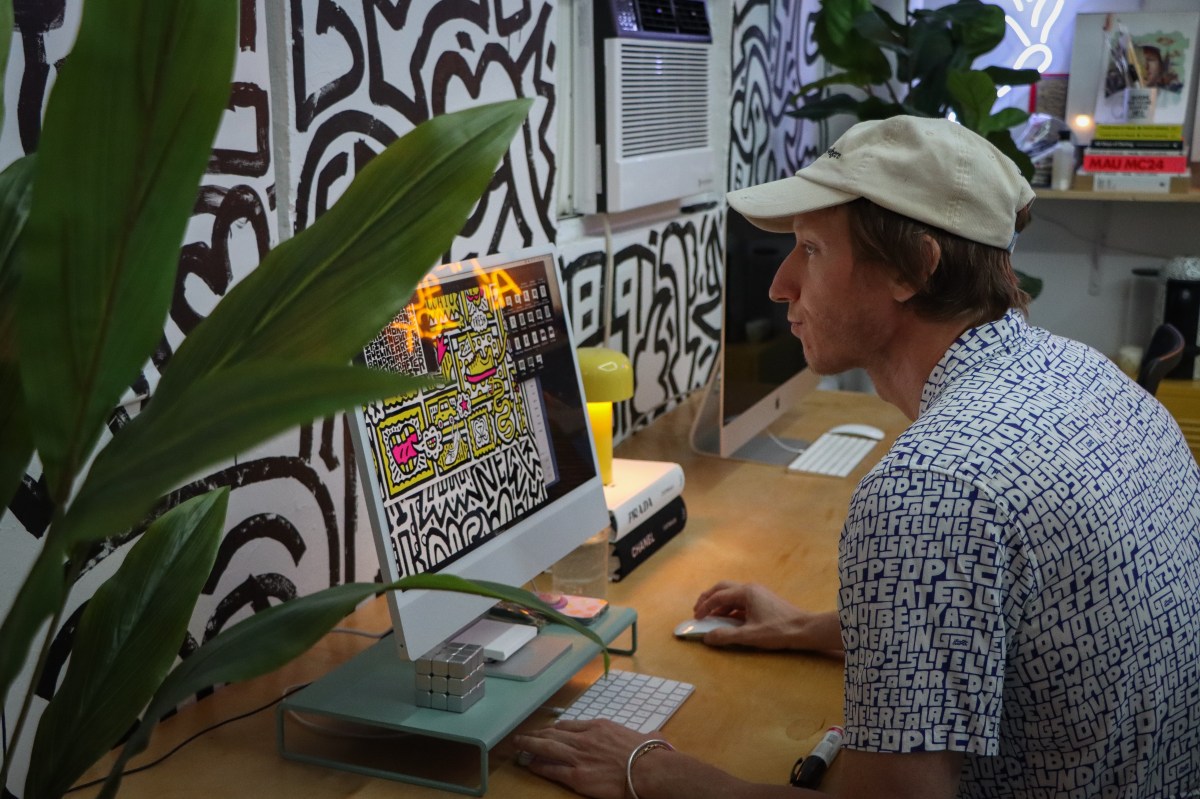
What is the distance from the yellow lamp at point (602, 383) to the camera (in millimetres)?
1930

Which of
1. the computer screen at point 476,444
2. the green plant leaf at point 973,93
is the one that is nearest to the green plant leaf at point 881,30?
the green plant leaf at point 973,93

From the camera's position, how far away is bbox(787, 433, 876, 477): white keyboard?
245 centimetres

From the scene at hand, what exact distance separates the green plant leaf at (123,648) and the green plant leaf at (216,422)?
23cm

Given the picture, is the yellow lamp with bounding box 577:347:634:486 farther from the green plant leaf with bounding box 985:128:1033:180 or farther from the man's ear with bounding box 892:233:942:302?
the green plant leaf with bounding box 985:128:1033:180

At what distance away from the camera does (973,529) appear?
3.44 ft

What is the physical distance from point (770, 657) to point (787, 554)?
1.21ft

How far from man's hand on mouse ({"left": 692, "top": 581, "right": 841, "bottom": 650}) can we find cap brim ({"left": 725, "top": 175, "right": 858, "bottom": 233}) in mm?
552

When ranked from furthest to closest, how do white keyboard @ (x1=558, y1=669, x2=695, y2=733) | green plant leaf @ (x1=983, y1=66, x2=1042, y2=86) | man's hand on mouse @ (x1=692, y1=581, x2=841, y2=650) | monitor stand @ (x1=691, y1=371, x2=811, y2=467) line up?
1. green plant leaf @ (x1=983, y1=66, x2=1042, y2=86)
2. monitor stand @ (x1=691, y1=371, x2=811, y2=467)
3. man's hand on mouse @ (x1=692, y1=581, x2=841, y2=650)
4. white keyboard @ (x1=558, y1=669, x2=695, y2=733)

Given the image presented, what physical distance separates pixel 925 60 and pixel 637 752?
104 inches

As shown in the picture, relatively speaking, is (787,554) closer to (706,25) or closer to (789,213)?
(789,213)

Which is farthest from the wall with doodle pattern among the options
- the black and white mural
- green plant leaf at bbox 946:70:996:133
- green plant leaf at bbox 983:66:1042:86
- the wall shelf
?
the wall shelf

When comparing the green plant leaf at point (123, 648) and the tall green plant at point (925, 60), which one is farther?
the tall green plant at point (925, 60)

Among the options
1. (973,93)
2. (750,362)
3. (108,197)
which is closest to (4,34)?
(108,197)

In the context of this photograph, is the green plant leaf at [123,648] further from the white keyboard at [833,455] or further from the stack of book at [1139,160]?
the stack of book at [1139,160]
